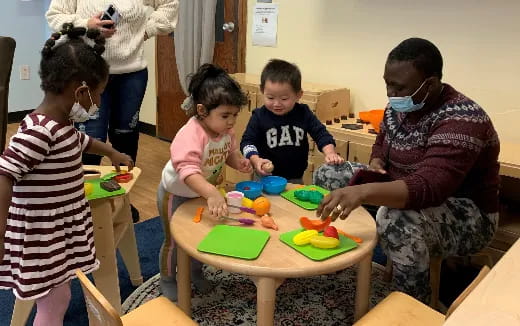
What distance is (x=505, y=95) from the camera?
2561mm

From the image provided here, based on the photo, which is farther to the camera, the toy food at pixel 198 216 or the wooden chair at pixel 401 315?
the toy food at pixel 198 216

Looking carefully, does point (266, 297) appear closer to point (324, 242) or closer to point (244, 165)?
point (324, 242)

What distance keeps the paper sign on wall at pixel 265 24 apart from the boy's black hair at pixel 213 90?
1.81m

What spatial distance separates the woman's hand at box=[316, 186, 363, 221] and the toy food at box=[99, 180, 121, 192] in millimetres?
736

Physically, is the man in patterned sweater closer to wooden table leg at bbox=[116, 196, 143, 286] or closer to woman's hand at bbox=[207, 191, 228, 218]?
woman's hand at bbox=[207, 191, 228, 218]

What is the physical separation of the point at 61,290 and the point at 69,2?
1498 mm

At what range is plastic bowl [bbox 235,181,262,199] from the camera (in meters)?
1.79

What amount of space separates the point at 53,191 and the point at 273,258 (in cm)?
62

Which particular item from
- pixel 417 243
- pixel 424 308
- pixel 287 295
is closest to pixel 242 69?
pixel 287 295

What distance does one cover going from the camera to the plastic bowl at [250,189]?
5.88 ft

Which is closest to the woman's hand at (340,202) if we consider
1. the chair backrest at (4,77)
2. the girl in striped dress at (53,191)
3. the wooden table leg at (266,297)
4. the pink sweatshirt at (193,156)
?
the wooden table leg at (266,297)

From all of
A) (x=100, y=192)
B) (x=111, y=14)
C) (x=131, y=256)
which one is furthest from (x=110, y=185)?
(x=111, y=14)

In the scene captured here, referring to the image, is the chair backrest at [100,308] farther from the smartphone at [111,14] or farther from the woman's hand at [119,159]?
the smartphone at [111,14]

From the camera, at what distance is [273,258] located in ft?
4.52
